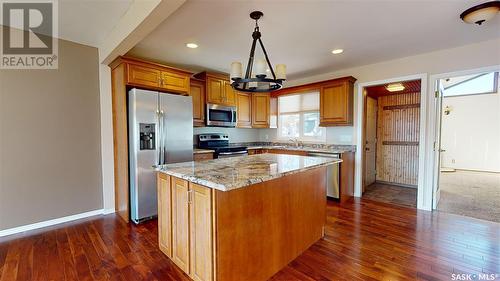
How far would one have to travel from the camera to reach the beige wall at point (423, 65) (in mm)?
3062

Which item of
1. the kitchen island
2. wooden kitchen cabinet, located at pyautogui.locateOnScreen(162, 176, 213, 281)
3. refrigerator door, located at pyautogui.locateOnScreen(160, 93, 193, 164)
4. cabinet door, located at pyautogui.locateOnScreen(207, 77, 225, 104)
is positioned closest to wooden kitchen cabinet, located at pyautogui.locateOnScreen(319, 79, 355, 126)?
cabinet door, located at pyautogui.locateOnScreen(207, 77, 225, 104)

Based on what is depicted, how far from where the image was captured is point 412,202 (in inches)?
153

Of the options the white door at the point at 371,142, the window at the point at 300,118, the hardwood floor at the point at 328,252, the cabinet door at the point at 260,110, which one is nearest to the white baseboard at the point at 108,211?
the hardwood floor at the point at 328,252

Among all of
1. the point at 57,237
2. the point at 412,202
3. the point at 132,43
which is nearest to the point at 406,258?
the point at 412,202

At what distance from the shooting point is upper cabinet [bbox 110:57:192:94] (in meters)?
3.00

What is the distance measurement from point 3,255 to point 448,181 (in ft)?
26.6

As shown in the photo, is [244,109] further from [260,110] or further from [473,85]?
[473,85]

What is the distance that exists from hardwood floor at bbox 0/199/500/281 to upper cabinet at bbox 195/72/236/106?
8.14ft

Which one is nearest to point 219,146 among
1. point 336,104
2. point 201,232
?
point 336,104

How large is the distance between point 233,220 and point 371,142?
4739 mm

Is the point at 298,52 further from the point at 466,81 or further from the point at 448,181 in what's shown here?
the point at 466,81

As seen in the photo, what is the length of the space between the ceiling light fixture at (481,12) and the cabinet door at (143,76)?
373 cm

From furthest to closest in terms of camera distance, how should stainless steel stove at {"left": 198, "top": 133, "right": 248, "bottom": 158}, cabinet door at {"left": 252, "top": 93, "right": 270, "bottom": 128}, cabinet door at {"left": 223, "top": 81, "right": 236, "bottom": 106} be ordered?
cabinet door at {"left": 252, "top": 93, "right": 270, "bottom": 128}, cabinet door at {"left": 223, "top": 81, "right": 236, "bottom": 106}, stainless steel stove at {"left": 198, "top": 133, "right": 248, "bottom": 158}

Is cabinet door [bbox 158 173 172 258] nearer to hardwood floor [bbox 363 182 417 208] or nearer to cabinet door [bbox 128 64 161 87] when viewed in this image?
cabinet door [bbox 128 64 161 87]
